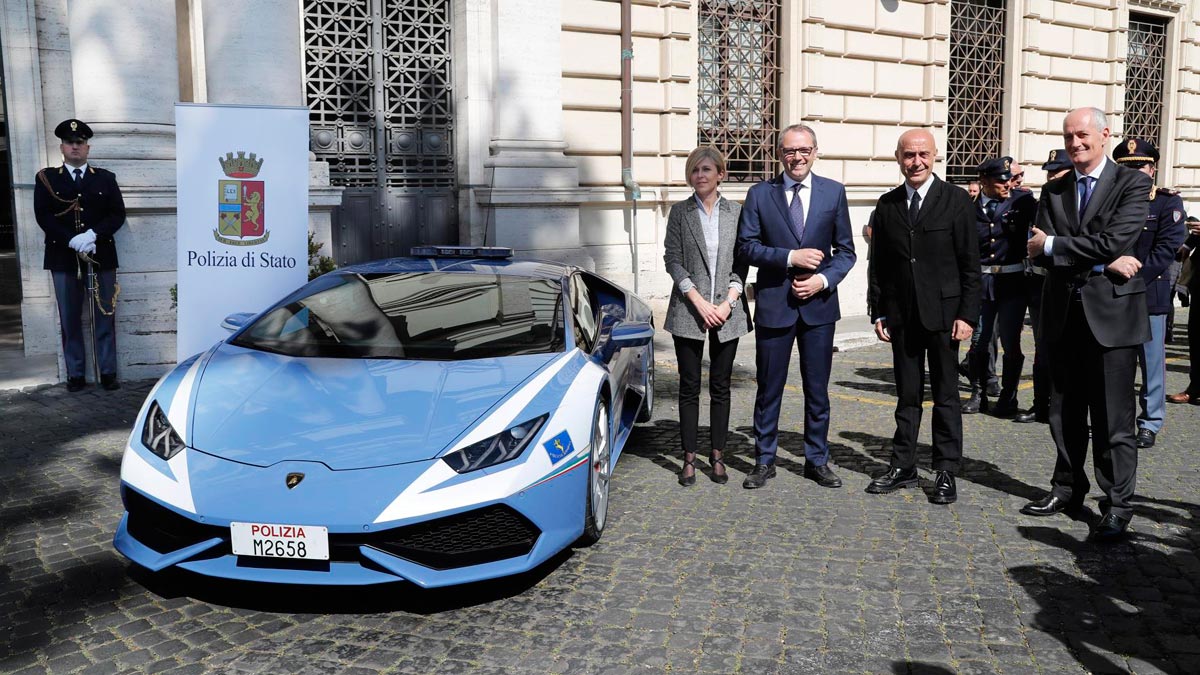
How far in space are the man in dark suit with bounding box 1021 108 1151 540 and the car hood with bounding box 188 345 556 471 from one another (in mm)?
2671

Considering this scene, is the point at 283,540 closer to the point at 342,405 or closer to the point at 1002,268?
the point at 342,405

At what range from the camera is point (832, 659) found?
3.70 m

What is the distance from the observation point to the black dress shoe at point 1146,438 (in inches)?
279

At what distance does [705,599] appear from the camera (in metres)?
4.25

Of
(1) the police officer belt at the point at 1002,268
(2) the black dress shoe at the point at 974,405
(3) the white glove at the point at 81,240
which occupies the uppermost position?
(3) the white glove at the point at 81,240

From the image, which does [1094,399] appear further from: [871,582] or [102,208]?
[102,208]

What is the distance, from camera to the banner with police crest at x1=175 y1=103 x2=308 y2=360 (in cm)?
722

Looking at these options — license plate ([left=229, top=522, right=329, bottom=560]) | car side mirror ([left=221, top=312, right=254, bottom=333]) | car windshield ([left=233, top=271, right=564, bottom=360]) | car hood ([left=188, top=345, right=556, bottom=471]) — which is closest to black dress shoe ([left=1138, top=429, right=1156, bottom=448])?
car windshield ([left=233, top=271, right=564, bottom=360])

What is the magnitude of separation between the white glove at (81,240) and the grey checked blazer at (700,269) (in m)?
5.39

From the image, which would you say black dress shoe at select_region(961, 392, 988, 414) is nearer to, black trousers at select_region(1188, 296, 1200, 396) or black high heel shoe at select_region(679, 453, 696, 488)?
black trousers at select_region(1188, 296, 1200, 396)

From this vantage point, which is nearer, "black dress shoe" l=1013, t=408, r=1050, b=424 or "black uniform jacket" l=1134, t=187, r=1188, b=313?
"black uniform jacket" l=1134, t=187, r=1188, b=313

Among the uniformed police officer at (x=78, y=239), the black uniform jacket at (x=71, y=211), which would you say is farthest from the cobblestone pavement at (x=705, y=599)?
the black uniform jacket at (x=71, y=211)

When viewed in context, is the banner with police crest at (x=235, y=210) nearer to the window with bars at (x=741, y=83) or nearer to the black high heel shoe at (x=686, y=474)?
the black high heel shoe at (x=686, y=474)

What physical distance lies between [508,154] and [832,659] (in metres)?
9.45
